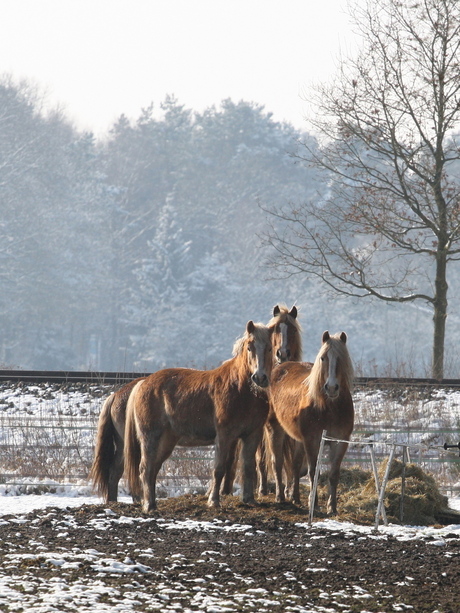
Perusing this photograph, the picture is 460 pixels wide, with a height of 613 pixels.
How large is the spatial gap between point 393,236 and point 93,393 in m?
7.29

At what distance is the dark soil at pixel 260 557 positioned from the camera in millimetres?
6156

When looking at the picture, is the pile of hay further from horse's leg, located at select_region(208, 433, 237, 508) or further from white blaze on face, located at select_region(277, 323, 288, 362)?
white blaze on face, located at select_region(277, 323, 288, 362)

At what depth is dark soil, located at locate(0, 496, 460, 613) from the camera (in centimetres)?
616

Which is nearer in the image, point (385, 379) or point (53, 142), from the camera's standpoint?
point (385, 379)

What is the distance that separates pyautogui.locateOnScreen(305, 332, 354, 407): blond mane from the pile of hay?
1.31 metres

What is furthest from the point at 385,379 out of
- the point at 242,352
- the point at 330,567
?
the point at 330,567

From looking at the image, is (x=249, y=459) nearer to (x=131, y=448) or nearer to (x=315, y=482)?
(x=315, y=482)

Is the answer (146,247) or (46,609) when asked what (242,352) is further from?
(146,247)

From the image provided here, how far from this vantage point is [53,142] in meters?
63.3

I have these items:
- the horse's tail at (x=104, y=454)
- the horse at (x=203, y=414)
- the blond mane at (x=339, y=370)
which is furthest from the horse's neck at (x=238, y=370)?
the horse's tail at (x=104, y=454)

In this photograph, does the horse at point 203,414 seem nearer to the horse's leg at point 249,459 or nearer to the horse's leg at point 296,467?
the horse's leg at point 249,459

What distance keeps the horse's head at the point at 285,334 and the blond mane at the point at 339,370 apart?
1671 millimetres

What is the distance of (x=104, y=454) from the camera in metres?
10.7

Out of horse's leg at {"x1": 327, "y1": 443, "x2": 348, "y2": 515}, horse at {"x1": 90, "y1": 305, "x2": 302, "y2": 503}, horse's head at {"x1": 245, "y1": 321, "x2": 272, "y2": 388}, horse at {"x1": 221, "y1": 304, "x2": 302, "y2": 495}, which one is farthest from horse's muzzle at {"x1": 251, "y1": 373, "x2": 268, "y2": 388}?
horse at {"x1": 221, "y1": 304, "x2": 302, "y2": 495}
